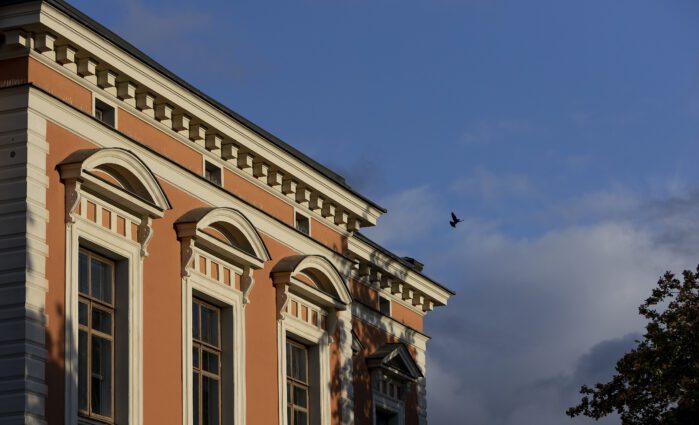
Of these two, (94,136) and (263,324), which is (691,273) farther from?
(94,136)

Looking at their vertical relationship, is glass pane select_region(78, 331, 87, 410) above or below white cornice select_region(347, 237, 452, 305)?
below

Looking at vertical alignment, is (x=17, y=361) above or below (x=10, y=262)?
below

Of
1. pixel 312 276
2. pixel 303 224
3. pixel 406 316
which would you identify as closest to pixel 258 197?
pixel 303 224

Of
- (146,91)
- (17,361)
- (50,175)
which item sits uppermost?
(146,91)

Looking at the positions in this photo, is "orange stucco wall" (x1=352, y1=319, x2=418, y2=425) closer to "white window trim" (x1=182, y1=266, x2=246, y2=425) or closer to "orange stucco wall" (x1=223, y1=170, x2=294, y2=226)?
"orange stucco wall" (x1=223, y1=170, x2=294, y2=226)

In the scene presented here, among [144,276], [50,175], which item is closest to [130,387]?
[144,276]

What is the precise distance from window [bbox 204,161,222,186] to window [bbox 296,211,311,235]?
3.48 meters

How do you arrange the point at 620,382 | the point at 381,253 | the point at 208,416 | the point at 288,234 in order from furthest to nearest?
the point at 381,253 < the point at 620,382 < the point at 288,234 < the point at 208,416

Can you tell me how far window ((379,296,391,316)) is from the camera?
40656mm

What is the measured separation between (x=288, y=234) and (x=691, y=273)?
987cm

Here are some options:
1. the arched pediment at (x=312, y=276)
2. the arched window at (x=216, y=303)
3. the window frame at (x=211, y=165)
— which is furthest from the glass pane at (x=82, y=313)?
the arched pediment at (x=312, y=276)

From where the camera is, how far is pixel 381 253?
39.7m

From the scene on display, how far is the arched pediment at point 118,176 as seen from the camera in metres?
25.5

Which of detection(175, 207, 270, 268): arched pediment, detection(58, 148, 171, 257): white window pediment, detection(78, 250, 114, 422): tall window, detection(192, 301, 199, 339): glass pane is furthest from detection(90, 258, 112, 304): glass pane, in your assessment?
detection(192, 301, 199, 339): glass pane
